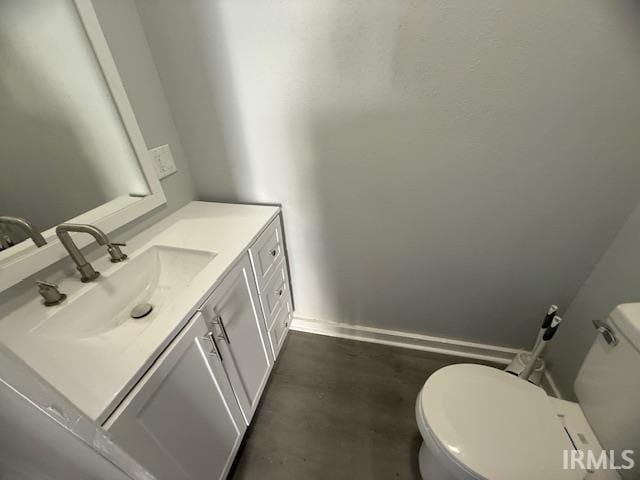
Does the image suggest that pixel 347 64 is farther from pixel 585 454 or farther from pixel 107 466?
pixel 585 454

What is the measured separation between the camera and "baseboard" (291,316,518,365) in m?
1.40

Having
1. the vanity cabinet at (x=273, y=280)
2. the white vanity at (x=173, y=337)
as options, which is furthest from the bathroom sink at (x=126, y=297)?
the vanity cabinet at (x=273, y=280)

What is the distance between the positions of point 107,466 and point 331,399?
1.07 m

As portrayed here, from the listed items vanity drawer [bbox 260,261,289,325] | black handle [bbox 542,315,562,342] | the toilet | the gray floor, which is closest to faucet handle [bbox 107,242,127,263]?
vanity drawer [bbox 260,261,289,325]

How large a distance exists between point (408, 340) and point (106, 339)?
1374 millimetres

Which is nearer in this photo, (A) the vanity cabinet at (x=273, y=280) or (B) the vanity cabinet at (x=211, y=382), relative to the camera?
(B) the vanity cabinet at (x=211, y=382)

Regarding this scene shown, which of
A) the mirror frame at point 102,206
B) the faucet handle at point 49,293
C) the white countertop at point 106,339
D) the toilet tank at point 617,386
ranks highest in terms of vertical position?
the mirror frame at point 102,206

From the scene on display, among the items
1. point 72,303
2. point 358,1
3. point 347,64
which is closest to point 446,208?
point 347,64

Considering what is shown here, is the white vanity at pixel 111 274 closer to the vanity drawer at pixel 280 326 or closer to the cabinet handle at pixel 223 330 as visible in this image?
the cabinet handle at pixel 223 330

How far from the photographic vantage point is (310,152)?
1.09 meters

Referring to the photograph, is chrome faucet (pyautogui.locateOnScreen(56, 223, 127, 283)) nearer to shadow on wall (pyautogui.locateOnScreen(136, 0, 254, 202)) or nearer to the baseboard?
shadow on wall (pyautogui.locateOnScreen(136, 0, 254, 202))

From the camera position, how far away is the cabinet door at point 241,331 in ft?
2.79

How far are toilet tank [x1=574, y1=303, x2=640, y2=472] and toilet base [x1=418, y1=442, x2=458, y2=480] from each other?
46 centimetres

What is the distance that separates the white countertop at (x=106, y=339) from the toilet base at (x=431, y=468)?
0.96 metres
